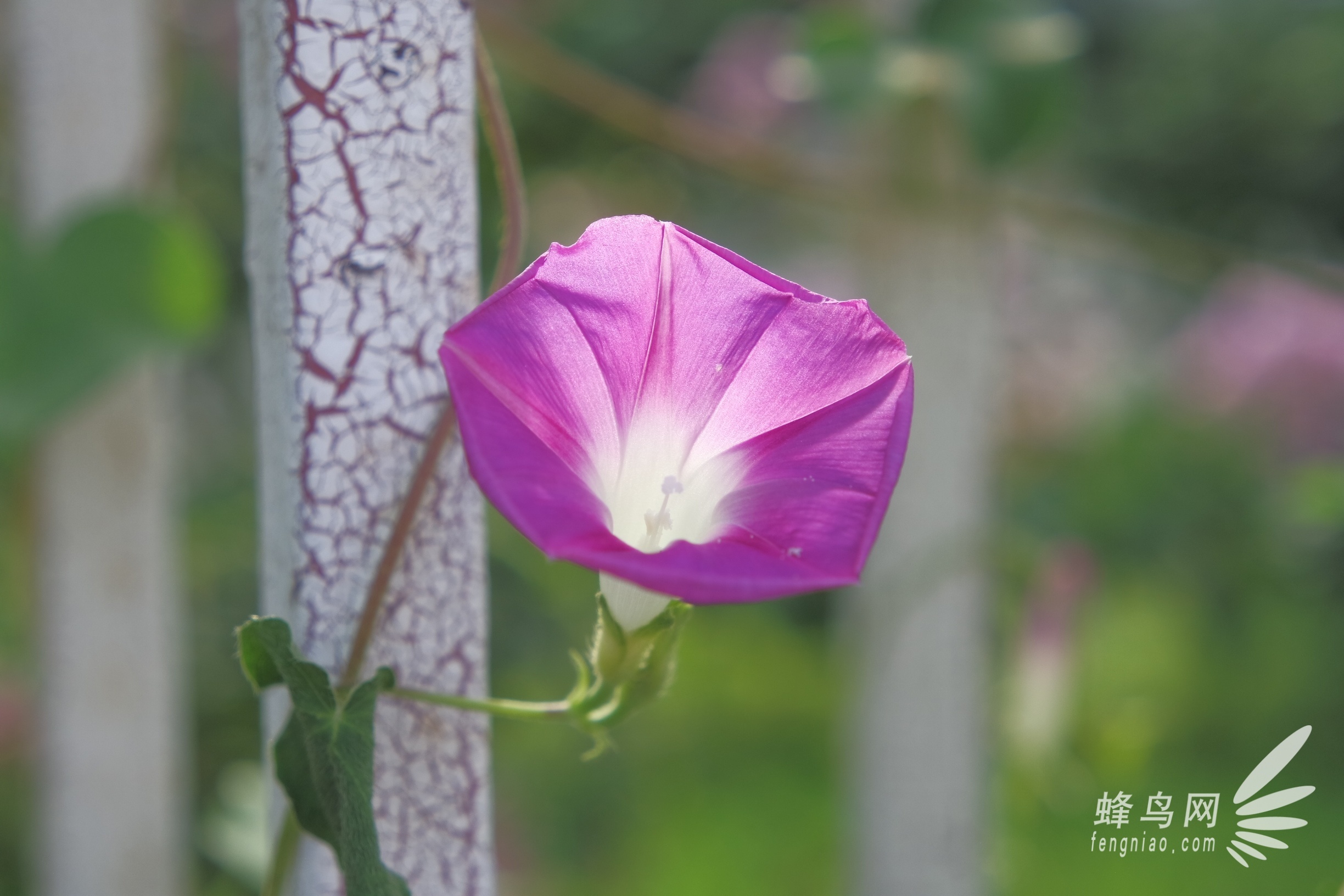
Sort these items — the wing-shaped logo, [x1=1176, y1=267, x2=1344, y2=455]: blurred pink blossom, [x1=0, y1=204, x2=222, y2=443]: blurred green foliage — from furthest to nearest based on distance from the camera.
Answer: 1. [x1=1176, y1=267, x2=1344, y2=455]: blurred pink blossom
2. [x1=0, y1=204, x2=222, y2=443]: blurred green foliage
3. the wing-shaped logo

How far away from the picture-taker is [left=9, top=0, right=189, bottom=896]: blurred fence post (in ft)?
1.80

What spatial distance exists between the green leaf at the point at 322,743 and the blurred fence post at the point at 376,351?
3 centimetres

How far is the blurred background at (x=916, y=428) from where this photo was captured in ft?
2.00

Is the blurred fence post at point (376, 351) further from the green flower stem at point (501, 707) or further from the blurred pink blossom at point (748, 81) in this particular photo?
the blurred pink blossom at point (748, 81)

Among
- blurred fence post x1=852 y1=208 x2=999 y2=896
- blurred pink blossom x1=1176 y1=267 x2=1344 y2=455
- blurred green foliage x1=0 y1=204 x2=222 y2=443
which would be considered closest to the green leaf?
blurred green foliage x1=0 y1=204 x2=222 y2=443

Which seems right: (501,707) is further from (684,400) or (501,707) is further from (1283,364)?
(1283,364)

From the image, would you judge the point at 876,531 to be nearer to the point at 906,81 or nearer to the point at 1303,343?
the point at 906,81

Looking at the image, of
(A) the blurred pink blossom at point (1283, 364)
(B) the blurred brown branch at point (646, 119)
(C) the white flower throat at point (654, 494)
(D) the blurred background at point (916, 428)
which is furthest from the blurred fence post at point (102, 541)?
(A) the blurred pink blossom at point (1283, 364)

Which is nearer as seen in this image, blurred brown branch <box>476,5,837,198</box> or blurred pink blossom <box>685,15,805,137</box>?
blurred brown branch <box>476,5,837,198</box>

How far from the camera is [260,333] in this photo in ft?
1.00

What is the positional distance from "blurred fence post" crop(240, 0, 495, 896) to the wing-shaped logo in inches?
8.8

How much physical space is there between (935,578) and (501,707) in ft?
1.47

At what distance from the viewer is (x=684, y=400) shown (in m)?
0.25

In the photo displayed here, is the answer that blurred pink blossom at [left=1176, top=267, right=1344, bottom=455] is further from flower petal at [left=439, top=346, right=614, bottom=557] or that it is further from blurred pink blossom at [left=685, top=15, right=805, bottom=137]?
flower petal at [left=439, top=346, right=614, bottom=557]
